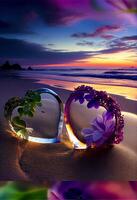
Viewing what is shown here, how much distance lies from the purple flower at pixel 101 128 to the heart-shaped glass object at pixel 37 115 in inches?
4.8

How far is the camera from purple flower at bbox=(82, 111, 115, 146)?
1.30 meters

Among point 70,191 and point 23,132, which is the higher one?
point 23,132

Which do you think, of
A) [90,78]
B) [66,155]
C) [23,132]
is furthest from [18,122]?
[90,78]

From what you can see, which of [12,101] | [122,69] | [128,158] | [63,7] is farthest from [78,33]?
[128,158]

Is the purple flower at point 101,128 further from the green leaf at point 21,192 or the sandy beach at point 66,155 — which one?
the green leaf at point 21,192

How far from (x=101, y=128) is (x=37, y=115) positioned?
25 centimetres

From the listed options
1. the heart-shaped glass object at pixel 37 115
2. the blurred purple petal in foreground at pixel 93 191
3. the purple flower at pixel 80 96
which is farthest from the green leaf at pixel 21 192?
the purple flower at pixel 80 96

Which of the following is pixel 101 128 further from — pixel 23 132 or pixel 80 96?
pixel 23 132

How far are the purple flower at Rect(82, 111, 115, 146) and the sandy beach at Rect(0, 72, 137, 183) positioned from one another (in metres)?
0.05

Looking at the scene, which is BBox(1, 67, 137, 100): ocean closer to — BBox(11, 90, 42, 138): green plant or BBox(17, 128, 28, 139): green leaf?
BBox(11, 90, 42, 138): green plant

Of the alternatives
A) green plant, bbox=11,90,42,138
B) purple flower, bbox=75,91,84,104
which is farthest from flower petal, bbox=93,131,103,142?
green plant, bbox=11,90,42,138

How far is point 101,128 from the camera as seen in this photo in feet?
4.27

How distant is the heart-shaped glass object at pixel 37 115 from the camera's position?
1.31 m

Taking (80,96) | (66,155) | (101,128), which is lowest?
(66,155)
